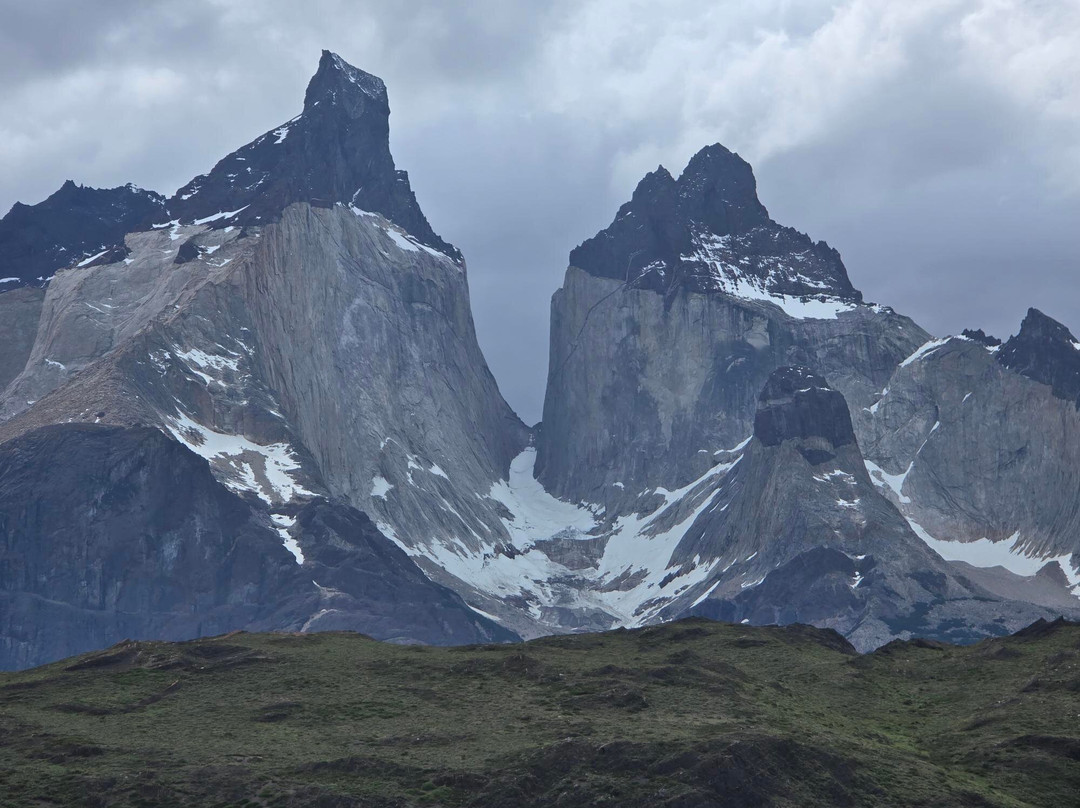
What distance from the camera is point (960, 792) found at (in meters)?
104

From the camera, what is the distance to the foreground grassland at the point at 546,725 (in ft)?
338

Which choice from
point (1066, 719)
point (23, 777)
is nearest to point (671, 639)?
point (1066, 719)

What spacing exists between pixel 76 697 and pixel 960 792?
5919 centimetres

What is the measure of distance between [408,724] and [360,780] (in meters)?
13.0

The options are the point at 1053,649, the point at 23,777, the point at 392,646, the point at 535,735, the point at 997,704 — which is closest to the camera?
the point at 23,777

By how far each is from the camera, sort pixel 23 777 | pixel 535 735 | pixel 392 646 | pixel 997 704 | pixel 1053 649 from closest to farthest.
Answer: pixel 23 777, pixel 535 735, pixel 997 704, pixel 1053 649, pixel 392 646

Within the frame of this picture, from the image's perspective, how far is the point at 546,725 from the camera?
11462cm

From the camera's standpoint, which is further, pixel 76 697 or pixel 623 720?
pixel 76 697

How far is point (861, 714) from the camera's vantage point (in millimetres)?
125938

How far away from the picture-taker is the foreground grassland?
10288 cm

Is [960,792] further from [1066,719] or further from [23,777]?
[23,777]

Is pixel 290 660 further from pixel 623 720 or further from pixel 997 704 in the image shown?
pixel 997 704

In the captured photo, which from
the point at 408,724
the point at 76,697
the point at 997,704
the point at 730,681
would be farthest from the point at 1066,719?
the point at 76,697

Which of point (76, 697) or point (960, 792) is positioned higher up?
point (76, 697)
